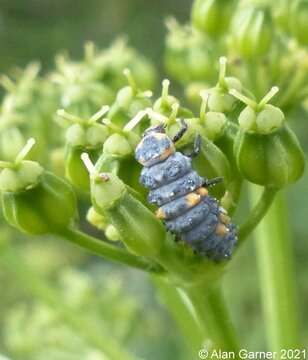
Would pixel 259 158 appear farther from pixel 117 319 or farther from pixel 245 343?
pixel 245 343

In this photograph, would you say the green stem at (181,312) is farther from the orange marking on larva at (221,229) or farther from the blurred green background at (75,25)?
the blurred green background at (75,25)

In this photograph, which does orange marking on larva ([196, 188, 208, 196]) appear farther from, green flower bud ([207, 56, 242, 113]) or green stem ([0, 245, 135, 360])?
green stem ([0, 245, 135, 360])

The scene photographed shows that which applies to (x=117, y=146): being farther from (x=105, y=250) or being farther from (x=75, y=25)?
(x=75, y=25)

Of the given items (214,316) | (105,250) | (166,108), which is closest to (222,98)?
(166,108)

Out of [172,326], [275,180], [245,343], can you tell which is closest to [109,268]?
[172,326]

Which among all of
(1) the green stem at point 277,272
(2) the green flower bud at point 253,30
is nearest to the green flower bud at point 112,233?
(1) the green stem at point 277,272

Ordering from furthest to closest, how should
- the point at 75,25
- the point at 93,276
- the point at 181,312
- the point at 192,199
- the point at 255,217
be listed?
the point at 75,25 < the point at 93,276 < the point at 181,312 < the point at 255,217 < the point at 192,199
